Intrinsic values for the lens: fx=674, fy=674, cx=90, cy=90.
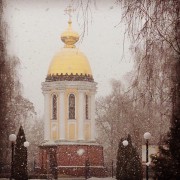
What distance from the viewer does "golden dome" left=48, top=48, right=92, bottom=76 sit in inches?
1610

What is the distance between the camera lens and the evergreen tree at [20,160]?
100 feet

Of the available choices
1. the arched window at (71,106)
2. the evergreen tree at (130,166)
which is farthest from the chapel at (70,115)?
the evergreen tree at (130,166)

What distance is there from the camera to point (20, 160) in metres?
31.1

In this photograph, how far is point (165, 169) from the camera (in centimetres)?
1234

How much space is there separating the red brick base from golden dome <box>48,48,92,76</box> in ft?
14.5

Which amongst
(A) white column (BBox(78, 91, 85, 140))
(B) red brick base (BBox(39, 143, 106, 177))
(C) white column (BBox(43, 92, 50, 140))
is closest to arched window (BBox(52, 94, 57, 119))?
(C) white column (BBox(43, 92, 50, 140))

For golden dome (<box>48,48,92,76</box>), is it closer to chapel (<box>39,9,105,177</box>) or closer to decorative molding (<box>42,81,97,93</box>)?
chapel (<box>39,9,105,177</box>)

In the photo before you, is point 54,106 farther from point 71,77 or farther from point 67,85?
point 71,77

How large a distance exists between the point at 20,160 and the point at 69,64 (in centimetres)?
1118

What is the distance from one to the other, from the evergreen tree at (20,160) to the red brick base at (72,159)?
25.1 feet

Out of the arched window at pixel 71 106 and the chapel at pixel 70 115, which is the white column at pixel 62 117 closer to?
the chapel at pixel 70 115

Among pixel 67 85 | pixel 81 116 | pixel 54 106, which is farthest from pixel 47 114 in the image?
pixel 67 85

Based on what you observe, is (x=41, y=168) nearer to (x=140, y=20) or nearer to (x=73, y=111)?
(x=73, y=111)

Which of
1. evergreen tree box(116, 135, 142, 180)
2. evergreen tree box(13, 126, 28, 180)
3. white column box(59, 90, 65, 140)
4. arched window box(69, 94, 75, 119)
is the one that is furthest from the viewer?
arched window box(69, 94, 75, 119)
